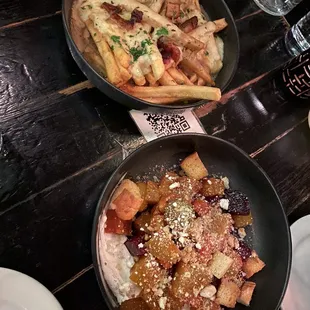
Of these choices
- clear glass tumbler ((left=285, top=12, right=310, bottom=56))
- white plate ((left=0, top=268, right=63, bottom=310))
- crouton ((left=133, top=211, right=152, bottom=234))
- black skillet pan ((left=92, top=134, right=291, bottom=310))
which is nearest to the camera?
white plate ((left=0, top=268, right=63, bottom=310))

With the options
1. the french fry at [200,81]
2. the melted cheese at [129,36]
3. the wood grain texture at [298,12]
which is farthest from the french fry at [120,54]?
the wood grain texture at [298,12]

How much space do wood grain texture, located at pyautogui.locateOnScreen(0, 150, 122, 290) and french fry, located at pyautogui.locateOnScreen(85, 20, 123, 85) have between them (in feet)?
1.10

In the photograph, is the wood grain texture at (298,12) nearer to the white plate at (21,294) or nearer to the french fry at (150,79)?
the french fry at (150,79)

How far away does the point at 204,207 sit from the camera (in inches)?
62.0

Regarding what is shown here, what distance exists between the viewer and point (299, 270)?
1.76 m

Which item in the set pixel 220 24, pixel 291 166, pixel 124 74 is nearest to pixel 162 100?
pixel 124 74

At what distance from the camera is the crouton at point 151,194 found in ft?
5.01

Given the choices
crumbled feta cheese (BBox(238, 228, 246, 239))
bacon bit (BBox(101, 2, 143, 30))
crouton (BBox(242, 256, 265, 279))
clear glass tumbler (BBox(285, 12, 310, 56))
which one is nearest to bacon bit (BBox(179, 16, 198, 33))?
bacon bit (BBox(101, 2, 143, 30))

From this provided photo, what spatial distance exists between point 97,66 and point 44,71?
219 millimetres

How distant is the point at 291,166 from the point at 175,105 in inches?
26.6

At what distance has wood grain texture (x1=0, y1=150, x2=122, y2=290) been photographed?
4.55ft

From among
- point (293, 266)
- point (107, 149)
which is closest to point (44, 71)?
point (107, 149)

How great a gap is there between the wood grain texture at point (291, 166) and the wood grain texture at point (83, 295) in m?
0.88

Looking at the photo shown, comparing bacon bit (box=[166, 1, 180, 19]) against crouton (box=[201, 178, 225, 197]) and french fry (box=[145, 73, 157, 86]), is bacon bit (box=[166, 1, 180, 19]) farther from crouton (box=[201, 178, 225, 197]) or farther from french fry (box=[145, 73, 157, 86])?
crouton (box=[201, 178, 225, 197])
